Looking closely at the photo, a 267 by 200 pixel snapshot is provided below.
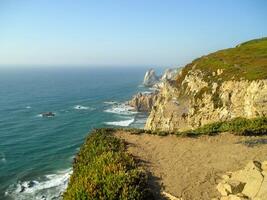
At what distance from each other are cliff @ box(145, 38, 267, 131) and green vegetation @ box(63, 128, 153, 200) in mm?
25641

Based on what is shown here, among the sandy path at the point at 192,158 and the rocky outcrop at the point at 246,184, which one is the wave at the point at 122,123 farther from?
the rocky outcrop at the point at 246,184

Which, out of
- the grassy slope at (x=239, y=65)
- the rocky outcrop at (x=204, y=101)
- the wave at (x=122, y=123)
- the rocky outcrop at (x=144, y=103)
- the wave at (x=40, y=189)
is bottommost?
the wave at (x=40, y=189)

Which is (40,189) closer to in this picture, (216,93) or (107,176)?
(216,93)

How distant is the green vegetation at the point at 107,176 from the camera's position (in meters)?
17.3

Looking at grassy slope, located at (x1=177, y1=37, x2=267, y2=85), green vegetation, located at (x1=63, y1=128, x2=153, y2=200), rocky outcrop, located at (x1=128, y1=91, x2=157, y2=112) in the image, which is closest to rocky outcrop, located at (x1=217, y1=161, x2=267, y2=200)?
green vegetation, located at (x1=63, y1=128, x2=153, y2=200)

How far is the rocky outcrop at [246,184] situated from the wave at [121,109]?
8588 centimetres

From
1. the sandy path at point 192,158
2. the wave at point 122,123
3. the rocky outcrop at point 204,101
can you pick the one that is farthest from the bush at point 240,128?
the wave at point 122,123

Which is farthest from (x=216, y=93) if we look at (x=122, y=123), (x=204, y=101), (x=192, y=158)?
(x=122, y=123)

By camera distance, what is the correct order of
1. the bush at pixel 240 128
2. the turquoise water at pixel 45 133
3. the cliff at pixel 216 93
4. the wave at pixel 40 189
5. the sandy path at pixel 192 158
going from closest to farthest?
the sandy path at pixel 192 158 → the bush at pixel 240 128 → the wave at pixel 40 189 → the cliff at pixel 216 93 → the turquoise water at pixel 45 133

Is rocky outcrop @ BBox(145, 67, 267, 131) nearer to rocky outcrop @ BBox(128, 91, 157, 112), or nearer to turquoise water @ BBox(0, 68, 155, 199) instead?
turquoise water @ BBox(0, 68, 155, 199)

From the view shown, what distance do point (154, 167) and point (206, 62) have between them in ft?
164

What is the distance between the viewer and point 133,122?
9169cm

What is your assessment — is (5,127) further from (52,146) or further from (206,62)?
(206,62)

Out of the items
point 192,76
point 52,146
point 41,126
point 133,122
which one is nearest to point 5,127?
point 41,126
